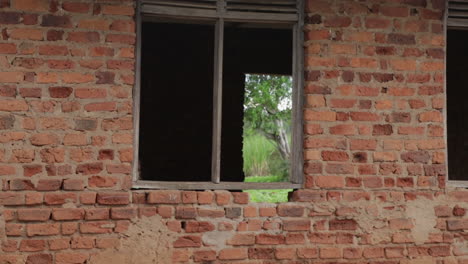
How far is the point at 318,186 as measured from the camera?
3486 millimetres

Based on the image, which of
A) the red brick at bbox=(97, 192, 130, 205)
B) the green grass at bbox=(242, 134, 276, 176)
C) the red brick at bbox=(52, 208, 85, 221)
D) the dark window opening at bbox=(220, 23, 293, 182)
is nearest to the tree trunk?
the green grass at bbox=(242, 134, 276, 176)

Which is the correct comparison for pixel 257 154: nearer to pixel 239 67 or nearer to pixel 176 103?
pixel 239 67

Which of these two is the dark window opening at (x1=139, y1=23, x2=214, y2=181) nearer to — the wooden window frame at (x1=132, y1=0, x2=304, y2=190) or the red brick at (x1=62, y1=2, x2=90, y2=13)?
the wooden window frame at (x1=132, y1=0, x2=304, y2=190)

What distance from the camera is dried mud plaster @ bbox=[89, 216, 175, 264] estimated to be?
3256 mm

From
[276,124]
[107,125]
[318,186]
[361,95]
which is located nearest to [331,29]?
[361,95]

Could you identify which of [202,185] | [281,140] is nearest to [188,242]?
[202,185]

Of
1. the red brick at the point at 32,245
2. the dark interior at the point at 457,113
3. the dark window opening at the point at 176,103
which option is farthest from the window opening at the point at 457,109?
the red brick at the point at 32,245

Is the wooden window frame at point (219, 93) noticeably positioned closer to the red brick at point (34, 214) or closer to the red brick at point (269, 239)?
the red brick at point (269, 239)

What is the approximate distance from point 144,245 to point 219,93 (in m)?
1.15

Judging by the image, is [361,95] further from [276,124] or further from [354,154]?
[276,124]

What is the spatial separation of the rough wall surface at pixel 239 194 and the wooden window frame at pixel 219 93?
7cm

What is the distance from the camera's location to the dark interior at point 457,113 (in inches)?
279

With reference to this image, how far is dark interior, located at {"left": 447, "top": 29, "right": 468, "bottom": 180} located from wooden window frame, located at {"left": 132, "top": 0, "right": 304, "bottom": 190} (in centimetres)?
437

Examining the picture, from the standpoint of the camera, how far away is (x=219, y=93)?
340cm
